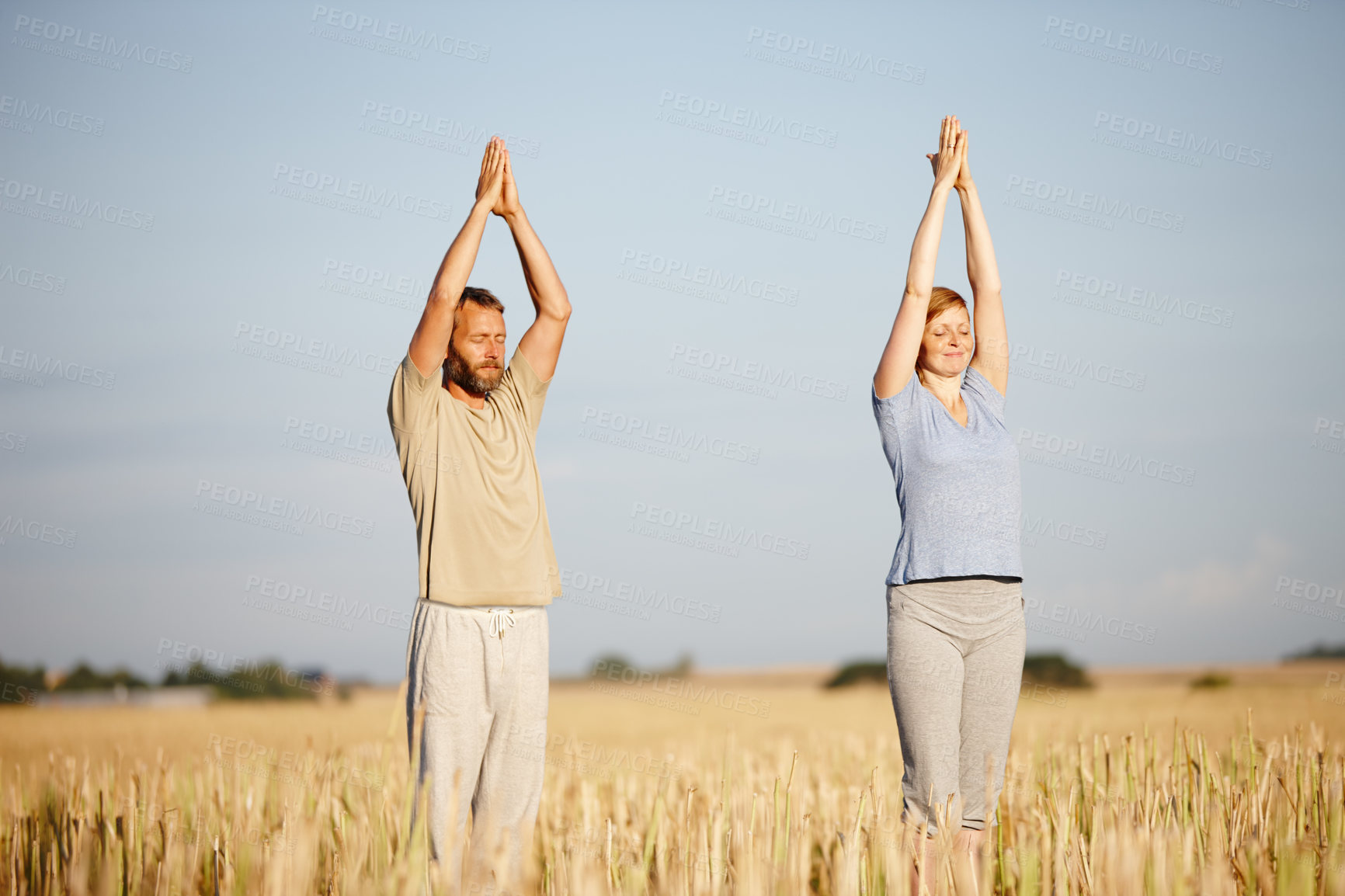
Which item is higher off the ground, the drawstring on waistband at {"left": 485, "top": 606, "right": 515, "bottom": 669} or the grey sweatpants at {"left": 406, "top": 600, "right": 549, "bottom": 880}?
the drawstring on waistband at {"left": 485, "top": 606, "right": 515, "bottom": 669}

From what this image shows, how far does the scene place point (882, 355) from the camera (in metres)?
3.61

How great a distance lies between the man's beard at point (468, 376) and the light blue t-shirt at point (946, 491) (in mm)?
1335

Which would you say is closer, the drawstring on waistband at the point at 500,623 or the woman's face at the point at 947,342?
the drawstring on waistband at the point at 500,623

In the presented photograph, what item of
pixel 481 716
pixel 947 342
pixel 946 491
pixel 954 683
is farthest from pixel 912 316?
pixel 481 716

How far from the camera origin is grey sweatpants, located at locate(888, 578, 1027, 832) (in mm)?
3422

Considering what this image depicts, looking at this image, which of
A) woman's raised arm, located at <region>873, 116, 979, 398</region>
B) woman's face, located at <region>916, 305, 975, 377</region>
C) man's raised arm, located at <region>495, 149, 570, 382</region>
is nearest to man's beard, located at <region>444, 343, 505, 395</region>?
man's raised arm, located at <region>495, 149, 570, 382</region>

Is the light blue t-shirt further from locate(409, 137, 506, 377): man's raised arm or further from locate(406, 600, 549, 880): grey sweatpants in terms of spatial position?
locate(409, 137, 506, 377): man's raised arm

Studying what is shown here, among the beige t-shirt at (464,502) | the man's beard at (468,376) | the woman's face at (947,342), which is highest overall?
the woman's face at (947,342)

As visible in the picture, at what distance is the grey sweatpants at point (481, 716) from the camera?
137 inches

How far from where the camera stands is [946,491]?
350 cm

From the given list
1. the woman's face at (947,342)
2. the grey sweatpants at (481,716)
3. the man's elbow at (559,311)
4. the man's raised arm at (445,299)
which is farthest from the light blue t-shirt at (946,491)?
the man's raised arm at (445,299)

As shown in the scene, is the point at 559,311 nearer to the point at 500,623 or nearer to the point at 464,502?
the point at 464,502

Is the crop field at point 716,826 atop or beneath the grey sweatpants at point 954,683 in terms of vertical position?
beneath

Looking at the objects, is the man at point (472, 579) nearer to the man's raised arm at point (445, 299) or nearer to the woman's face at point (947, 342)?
the man's raised arm at point (445, 299)
